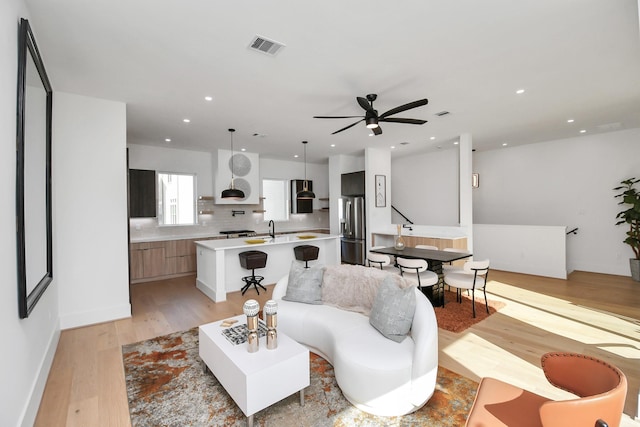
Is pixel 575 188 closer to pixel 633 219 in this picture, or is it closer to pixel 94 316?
pixel 633 219

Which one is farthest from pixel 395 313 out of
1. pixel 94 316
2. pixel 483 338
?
pixel 94 316

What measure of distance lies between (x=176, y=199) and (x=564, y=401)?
743 cm

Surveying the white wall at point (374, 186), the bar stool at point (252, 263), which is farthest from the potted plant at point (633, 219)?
the bar stool at point (252, 263)

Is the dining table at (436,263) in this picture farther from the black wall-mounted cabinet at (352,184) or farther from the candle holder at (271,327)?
the black wall-mounted cabinet at (352,184)

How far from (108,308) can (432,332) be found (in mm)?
4032

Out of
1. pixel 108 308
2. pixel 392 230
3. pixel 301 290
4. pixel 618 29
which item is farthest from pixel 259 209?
pixel 618 29

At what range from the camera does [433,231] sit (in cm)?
661

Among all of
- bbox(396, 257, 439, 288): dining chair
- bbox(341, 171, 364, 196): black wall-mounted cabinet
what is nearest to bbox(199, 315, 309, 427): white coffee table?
bbox(396, 257, 439, 288): dining chair

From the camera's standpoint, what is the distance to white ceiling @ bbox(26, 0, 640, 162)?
2256mm

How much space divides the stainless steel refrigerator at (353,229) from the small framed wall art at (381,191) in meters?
0.41

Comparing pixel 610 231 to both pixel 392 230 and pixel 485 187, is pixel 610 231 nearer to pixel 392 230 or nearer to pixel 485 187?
pixel 485 187

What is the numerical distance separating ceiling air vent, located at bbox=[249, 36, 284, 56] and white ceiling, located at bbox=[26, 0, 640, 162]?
0.17 ft

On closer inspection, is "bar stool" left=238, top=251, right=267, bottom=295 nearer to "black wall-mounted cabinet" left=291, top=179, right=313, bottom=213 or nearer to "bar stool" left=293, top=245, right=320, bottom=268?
"bar stool" left=293, top=245, right=320, bottom=268

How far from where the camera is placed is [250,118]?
4.80 metres
